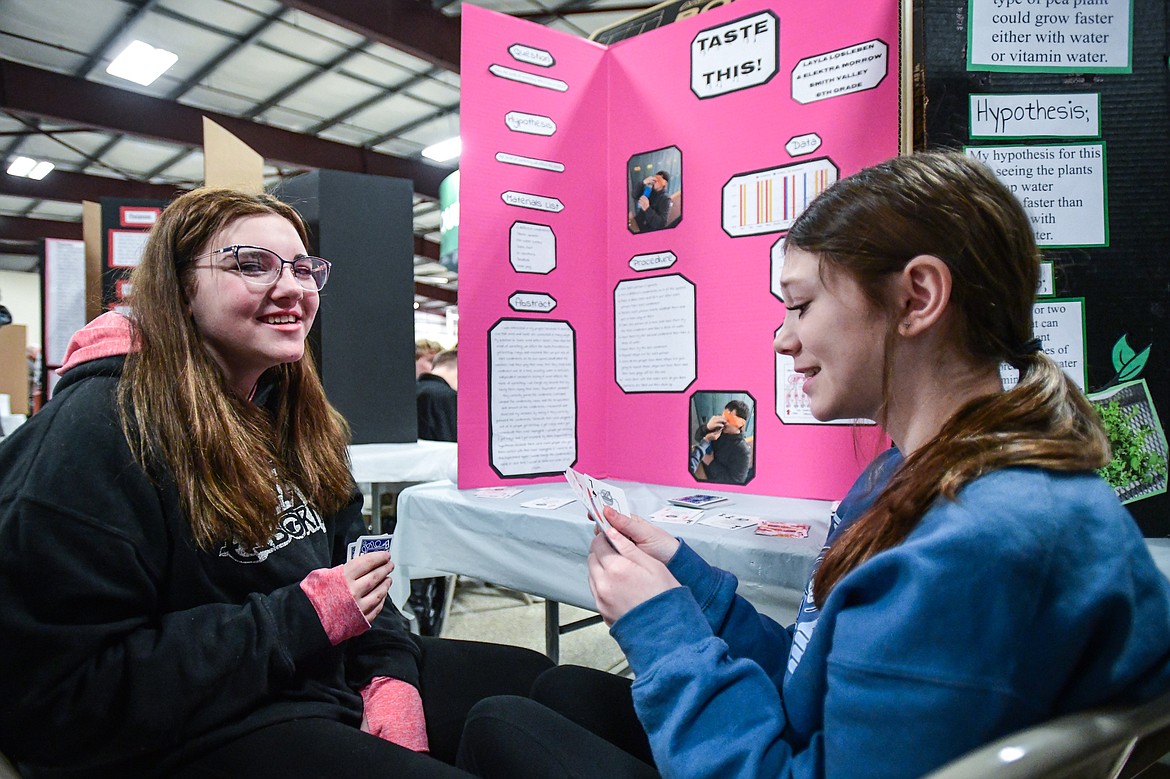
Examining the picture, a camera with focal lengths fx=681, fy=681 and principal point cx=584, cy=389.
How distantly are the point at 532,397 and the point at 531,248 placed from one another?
387 mm

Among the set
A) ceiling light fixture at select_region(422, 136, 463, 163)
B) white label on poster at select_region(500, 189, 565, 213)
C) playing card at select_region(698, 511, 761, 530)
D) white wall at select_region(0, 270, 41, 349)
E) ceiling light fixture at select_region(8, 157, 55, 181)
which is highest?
ceiling light fixture at select_region(422, 136, 463, 163)

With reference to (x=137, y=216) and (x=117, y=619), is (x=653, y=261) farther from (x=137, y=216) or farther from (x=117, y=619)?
(x=137, y=216)

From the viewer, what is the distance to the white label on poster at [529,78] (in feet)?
5.58

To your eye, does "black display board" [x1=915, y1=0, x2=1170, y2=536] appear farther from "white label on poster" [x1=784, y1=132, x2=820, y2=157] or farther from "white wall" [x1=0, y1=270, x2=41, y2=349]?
"white wall" [x1=0, y1=270, x2=41, y2=349]

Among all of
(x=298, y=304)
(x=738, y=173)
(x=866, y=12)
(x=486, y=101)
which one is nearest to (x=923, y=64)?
(x=866, y=12)

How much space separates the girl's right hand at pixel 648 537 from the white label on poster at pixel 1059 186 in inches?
34.9

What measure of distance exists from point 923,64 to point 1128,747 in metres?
1.21

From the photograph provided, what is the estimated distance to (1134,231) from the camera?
120 centimetres

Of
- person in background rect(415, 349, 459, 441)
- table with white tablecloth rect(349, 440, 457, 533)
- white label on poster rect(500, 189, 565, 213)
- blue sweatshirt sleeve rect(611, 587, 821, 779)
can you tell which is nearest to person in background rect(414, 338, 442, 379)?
person in background rect(415, 349, 459, 441)

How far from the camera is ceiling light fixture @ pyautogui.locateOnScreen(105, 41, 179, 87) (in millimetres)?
5500

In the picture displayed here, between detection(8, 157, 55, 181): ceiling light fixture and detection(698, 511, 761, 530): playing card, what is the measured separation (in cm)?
989

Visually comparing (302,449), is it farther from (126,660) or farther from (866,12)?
(866,12)

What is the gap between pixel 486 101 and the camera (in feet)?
5.54

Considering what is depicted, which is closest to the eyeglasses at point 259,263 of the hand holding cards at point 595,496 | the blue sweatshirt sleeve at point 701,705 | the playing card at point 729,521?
the hand holding cards at point 595,496
